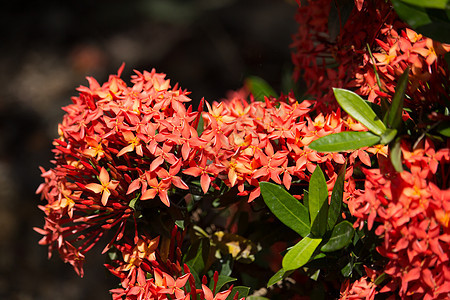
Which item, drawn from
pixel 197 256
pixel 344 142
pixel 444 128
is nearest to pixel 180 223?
pixel 197 256

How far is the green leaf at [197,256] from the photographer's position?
0.85 metres

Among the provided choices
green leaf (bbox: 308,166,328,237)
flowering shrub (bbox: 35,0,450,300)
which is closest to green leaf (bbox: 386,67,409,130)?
flowering shrub (bbox: 35,0,450,300)

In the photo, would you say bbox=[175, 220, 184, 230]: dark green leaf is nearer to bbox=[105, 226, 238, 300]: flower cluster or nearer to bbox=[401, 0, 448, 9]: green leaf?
bbox=[105, 226, 238, 300]: flower cluster

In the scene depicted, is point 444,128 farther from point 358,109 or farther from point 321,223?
point 321,223

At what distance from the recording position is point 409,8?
2.09ft

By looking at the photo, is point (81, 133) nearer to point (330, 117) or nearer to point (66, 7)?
point (330, 117)

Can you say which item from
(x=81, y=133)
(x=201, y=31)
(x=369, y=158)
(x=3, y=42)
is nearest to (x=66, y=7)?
(x=3, y=42)

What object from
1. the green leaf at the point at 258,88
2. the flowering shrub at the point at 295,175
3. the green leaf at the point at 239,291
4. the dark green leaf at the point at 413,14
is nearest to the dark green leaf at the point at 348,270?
the flowering shrub at the point at 295,175

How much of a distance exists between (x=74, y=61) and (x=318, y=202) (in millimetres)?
3226

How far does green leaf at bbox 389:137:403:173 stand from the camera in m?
0.60

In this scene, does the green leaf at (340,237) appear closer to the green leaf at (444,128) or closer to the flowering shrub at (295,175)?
the flowering shrub at (295,175)

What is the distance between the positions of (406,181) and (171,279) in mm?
403

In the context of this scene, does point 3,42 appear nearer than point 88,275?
No

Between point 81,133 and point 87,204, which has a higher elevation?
point 81,133
